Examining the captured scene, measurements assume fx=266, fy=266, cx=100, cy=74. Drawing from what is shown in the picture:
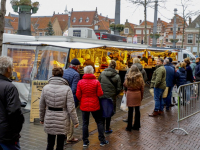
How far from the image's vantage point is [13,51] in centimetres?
902

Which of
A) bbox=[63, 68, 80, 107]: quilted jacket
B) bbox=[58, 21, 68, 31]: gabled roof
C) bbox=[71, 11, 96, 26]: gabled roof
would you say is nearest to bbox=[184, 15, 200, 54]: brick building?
bbox=[71, 11, 96, 26]: gabled roof

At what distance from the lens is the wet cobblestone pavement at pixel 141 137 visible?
205 inches

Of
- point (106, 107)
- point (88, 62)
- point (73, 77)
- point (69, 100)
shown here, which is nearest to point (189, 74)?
point (88, 62)

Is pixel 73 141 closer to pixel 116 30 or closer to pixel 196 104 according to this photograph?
pixel 196 104

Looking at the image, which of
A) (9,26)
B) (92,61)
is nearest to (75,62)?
(92,61)

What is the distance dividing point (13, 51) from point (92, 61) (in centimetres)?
335

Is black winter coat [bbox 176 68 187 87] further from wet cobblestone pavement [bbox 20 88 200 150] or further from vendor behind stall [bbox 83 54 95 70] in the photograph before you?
vendor behind stall [bbox 83 54 95 70]

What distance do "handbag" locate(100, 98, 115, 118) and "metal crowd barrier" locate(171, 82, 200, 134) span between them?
1.80 meters

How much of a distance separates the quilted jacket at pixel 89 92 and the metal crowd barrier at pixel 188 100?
7.45 ft

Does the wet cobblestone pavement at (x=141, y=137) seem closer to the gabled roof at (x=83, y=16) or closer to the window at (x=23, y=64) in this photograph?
the window at (x=23, y=64)

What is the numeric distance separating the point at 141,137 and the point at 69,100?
2.48 m

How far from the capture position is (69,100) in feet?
13.3

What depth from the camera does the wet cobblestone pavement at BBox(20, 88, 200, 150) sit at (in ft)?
17.1

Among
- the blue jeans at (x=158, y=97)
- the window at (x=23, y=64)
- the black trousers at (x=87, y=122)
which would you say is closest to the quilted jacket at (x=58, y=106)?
the black trousers at (x=87, y=122)
